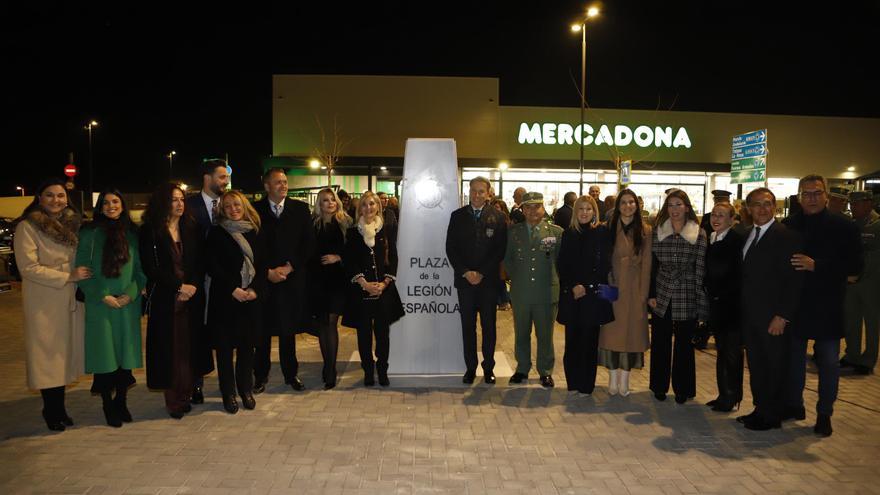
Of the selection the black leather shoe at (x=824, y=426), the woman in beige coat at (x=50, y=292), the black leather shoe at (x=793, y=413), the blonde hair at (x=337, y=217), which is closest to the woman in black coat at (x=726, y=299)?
the black leather shoe at (x=793, y=413)

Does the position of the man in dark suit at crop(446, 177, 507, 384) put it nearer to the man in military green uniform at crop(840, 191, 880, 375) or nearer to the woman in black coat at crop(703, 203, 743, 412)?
the woman in black coat at crop(703, 203, 743, 412)

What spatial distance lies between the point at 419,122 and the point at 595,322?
2074 centimetres

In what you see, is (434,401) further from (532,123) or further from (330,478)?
(532,123)

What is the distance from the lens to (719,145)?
1072 inches

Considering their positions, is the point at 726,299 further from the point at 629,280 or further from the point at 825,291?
the point at 629,280

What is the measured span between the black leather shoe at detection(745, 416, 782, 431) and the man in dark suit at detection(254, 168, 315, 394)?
421 cm

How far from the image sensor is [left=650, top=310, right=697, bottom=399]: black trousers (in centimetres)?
598

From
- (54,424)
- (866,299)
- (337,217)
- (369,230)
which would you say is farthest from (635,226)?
(54,424)

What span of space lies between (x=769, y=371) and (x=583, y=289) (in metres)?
1.74

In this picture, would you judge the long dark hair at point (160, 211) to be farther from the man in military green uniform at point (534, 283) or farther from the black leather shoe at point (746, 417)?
the black leather shoe at point (746, 417)

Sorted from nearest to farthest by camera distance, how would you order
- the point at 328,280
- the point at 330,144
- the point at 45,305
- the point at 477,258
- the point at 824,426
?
the point at 45,305
the point at 824,426
the point at 328,280
the point at 477,258
the point at 330,144

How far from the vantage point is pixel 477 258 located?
6.60 m

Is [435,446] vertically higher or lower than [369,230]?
lower

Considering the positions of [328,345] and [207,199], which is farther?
[328,345]
